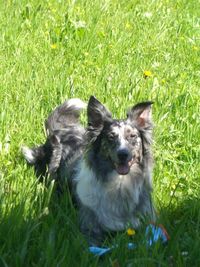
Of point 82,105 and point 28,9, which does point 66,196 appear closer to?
point 82,105

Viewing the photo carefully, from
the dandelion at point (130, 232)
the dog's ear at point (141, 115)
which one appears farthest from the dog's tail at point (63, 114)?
the dandelion at point (130, 232)

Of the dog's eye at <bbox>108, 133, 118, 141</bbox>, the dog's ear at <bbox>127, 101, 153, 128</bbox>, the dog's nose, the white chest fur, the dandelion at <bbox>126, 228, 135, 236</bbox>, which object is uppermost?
the dog's ear at <bbox>127, 101, 153, 128</bbox>

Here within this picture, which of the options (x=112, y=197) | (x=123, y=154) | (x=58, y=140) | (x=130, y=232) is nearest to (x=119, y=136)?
(x=123, y=154)

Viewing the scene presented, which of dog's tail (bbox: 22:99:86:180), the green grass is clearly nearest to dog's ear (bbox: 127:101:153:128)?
the green grass

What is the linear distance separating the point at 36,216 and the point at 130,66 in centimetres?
306

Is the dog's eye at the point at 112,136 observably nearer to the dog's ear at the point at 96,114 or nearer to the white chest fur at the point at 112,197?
the dog's ear at the point at 96,114

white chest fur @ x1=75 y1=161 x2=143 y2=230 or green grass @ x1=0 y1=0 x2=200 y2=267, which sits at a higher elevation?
green grass @ x1=0 y1=0 x2=200 y2=267

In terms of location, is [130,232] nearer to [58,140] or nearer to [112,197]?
[112,197]

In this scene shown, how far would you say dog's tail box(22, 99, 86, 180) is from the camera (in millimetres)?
5467

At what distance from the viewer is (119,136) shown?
4516 mm

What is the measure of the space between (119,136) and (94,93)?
1.56 metres

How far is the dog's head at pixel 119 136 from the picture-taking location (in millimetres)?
4477

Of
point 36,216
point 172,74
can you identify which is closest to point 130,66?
point 172,74

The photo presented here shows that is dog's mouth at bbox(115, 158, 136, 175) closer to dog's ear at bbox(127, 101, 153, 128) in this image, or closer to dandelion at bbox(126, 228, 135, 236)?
dog's ear at bbox(127, 101, 153, 128)
